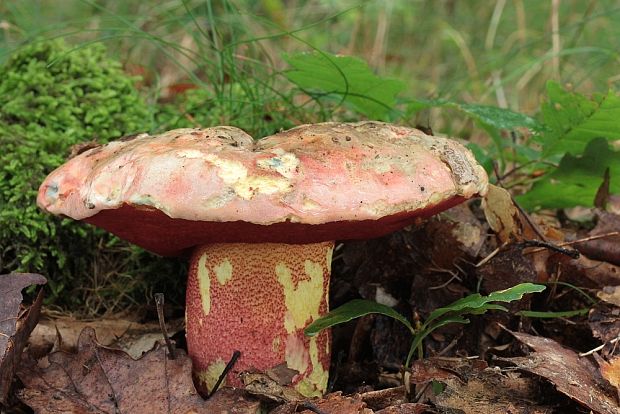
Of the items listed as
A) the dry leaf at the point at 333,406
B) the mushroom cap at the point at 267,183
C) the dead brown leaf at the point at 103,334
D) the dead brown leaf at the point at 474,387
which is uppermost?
the mushroom cap at the point at 267,183

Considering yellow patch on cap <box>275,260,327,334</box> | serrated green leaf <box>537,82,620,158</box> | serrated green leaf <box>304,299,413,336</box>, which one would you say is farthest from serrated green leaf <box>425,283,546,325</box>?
serrated green leaf <box>537,82,620,158</box>

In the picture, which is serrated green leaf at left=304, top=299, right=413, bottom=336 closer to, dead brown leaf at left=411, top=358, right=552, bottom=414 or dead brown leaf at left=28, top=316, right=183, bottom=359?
dead brown leaf at left=411, top=358, right=552, bottom=414

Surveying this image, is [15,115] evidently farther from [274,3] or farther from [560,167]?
[274,3]

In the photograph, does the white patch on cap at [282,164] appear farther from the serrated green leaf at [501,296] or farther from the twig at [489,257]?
the twig at [489,257]

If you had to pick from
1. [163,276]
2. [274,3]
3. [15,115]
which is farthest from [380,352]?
[274,3]

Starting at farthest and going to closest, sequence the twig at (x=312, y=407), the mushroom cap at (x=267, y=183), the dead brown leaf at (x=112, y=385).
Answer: the dead brown leaf at (x=112, y=385)
the twig at (x=312, y=407)
the mushroom cap at (x=267, y=183)

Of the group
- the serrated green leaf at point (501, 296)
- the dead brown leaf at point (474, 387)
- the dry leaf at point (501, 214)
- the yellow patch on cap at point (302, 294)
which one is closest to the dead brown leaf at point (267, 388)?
the yellow patch on cap at point (302, 294)

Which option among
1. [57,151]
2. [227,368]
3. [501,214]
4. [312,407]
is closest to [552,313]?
[501,214]
